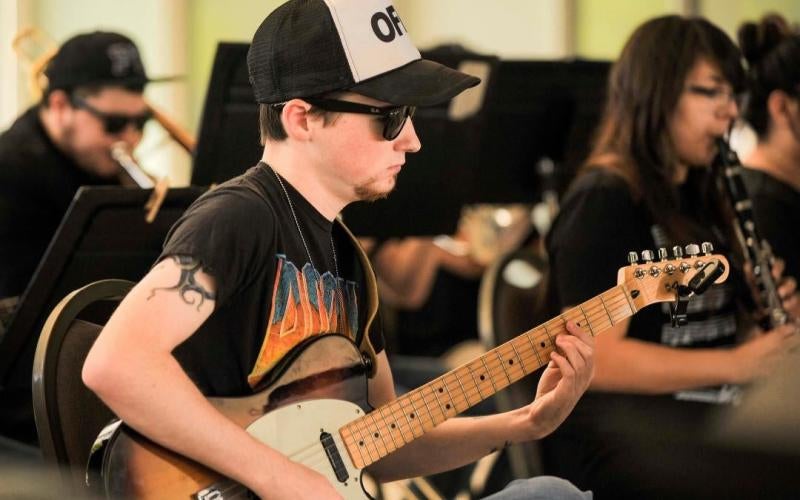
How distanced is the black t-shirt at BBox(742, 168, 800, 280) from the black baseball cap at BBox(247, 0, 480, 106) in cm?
129

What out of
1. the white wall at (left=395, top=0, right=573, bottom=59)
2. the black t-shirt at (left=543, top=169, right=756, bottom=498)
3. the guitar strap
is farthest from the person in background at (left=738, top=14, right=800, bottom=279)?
the white wall at (left=395, top=0, right=573, bottom=59)

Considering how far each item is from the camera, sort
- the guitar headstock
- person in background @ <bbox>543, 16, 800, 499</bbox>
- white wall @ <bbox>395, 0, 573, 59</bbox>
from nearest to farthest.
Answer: the guitar headstock < person in background @ <bbox>543, 16, 800, 499</bbox> < white wall @ <bbox>395, 0, 573, 59</bbox>

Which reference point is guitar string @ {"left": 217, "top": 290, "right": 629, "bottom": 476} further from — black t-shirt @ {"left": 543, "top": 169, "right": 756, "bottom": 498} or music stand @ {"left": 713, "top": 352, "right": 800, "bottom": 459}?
black t-shirt @ {"left": 543, "top": 169, "right": 756, "bottom": 498}

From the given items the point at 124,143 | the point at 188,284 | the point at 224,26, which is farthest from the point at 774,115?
the point at 224,26

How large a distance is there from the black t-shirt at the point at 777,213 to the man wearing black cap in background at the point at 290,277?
1172 millimetres

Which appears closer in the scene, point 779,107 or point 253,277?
point 253,277

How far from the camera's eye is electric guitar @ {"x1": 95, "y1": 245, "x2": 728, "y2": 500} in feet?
5.07

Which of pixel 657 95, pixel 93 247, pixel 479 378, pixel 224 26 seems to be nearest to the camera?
pixel 479 378

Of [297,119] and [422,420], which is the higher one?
[297,119]

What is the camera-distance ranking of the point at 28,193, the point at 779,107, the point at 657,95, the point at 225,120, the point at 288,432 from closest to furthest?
the point at 288,432 → the point at 225,120 → the point at 657,95 → the point at 28,193 → the point at 779,107

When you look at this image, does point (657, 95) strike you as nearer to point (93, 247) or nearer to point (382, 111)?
point (382, 111)

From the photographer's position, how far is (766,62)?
296 cm

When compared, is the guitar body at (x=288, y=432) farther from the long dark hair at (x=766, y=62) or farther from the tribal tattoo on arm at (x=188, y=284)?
the long dark hair at (x=766, y=62)

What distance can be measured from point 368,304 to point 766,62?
1506mm
